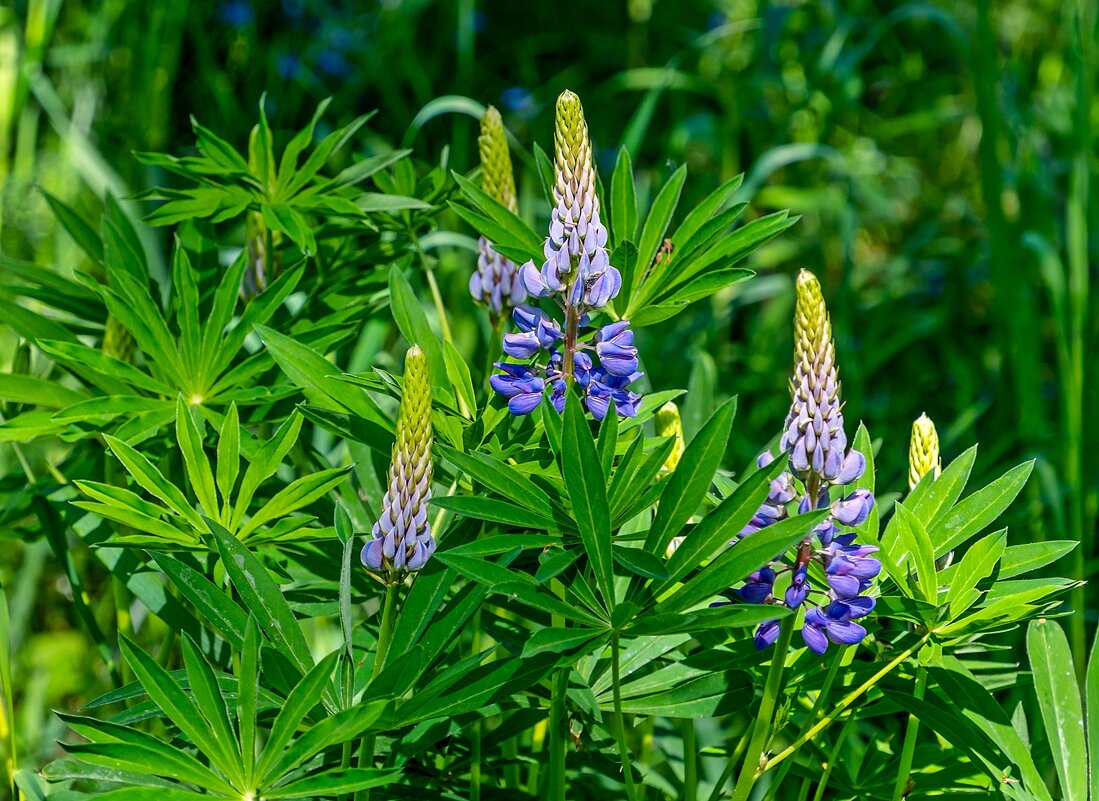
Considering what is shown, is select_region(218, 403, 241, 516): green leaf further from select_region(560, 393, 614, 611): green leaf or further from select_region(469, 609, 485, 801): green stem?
select_region(560, 393, 614, 611): green leaf

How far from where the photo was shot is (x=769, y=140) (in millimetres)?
3713

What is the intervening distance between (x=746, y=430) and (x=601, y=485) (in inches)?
76.2

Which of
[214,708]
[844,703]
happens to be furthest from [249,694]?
[844,703]

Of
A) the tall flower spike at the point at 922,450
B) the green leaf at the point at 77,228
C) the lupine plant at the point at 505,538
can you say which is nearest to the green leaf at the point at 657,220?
the lupine plant at the point at 505,538

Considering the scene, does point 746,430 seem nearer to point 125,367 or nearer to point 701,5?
point 125,367

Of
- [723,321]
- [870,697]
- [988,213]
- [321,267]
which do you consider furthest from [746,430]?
[870,697]

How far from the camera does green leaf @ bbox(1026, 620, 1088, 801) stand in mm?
1290

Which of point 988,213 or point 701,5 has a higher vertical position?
point 701,5

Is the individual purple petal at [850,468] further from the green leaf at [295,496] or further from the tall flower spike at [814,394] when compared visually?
the green leaf at [295,496]

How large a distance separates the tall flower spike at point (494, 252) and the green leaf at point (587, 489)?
522 millimetres

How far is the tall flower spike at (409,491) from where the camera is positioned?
1.05 meters

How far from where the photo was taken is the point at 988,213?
97.7 inches

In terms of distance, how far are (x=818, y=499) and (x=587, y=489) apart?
22 cm

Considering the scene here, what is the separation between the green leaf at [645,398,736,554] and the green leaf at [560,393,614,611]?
2.4 inches
